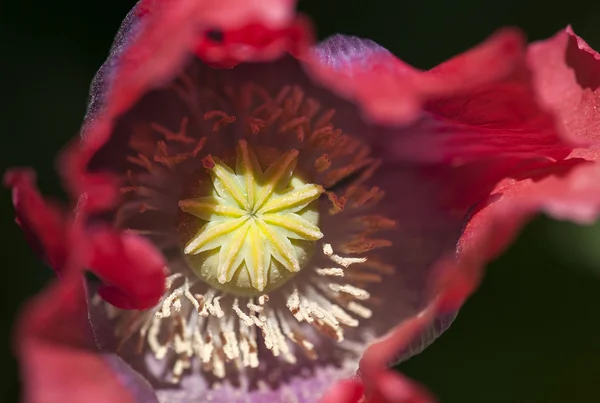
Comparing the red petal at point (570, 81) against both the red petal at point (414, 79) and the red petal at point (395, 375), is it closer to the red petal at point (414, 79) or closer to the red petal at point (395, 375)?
the red petal at point (414, 79)

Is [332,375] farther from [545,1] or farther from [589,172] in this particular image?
[545,1]

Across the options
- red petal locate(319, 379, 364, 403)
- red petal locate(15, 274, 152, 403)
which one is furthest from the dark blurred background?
red petal locate(15, 274, 152, 403)

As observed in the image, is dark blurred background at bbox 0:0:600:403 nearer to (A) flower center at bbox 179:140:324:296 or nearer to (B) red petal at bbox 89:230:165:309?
(A) flower center at bbox 179:140:324:296

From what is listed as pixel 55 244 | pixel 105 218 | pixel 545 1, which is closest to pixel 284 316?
pixel 105 218

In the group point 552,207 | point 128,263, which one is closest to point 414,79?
point 552,207

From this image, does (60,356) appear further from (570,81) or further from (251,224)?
(570,81)

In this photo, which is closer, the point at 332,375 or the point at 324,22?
the point at 332,375
